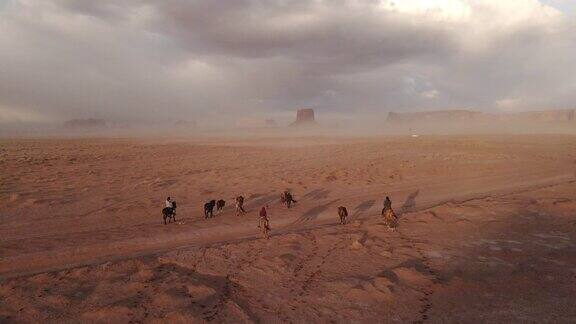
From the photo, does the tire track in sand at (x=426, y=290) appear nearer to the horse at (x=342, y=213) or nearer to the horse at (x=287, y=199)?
the horse at (x=342, y=213)

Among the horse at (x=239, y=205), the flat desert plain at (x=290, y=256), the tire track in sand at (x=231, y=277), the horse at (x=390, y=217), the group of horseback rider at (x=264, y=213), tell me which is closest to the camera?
the tire track in sand at (x=231, y=277)

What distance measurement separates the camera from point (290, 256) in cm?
1254

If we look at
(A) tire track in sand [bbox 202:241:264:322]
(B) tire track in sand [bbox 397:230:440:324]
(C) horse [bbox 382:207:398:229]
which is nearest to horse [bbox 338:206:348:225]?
(C) horse [bbox 382:207:398:229]

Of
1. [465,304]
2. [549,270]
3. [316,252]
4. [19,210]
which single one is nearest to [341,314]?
[465,304]

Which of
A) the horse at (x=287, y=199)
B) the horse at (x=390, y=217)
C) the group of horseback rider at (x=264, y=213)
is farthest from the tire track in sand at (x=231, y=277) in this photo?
the horse at (x=287, y=199)

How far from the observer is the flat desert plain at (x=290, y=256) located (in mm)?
9328

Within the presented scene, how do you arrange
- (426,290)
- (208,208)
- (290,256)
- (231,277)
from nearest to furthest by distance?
(426,290) → (231,277) → (290,256) → (208,208)

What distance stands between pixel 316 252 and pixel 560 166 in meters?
32.7

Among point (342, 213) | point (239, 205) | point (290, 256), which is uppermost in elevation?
point (342, 213)

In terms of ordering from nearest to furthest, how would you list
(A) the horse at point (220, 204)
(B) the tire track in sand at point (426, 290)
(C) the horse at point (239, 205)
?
(B) the tire track in sand at point (426, 290), (A) the horse at point (220, 204), (C) the horse at point (239, 205)

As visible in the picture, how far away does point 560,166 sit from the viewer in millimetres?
35656

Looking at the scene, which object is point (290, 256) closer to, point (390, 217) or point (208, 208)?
point (390, 217)

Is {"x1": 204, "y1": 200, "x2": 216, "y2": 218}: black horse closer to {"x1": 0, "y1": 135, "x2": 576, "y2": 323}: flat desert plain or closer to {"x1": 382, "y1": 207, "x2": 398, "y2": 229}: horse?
{"x1": 0, "y1": 135, "x2": 576, "y2": 323}: flat desert plain

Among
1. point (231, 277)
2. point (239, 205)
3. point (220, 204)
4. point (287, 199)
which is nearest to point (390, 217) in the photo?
point (287, 199)
